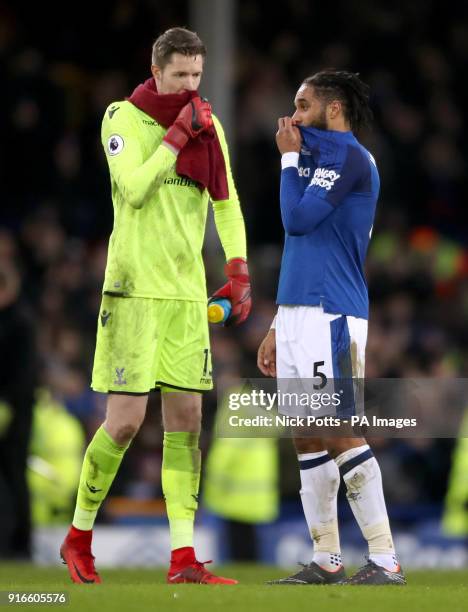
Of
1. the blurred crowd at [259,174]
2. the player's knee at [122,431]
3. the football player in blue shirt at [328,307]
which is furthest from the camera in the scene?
the blurred crowd at [259,174]

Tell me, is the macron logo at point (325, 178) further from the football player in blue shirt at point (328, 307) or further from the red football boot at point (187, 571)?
the red football boot at point (187, 571)

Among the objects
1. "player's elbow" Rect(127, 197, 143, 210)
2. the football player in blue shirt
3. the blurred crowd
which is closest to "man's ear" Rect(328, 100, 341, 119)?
the football player in blue shirt

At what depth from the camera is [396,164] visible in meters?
17.0

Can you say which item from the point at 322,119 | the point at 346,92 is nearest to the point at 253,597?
the point at 322,119

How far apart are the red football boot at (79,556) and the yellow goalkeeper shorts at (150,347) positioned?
0.67 meters

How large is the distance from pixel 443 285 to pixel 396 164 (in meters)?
1.59

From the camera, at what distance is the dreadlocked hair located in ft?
23.5

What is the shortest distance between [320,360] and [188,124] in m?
1.21

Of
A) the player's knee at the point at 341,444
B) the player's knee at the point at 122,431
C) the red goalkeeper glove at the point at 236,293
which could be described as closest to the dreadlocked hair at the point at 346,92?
the red goalkeeper glove at the point at 236,293

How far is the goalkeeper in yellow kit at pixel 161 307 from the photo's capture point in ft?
23.0

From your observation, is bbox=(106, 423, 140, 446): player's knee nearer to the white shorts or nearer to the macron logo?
the white shorts

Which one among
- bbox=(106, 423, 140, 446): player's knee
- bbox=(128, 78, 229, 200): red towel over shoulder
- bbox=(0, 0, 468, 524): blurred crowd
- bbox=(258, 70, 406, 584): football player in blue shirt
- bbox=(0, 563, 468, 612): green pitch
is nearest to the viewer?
bbox=(0, 563, 468, 612): green pitch

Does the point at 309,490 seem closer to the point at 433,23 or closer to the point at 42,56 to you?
the point at 42,56

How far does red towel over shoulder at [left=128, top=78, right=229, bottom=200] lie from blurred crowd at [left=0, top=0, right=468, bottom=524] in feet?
16.4
